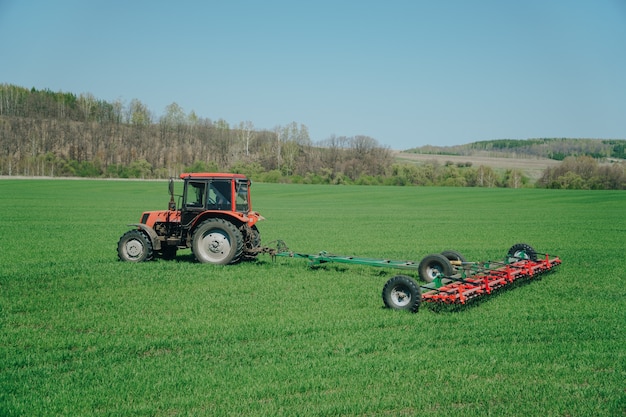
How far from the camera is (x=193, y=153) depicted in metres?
116

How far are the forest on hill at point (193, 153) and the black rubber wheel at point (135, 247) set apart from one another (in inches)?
2697

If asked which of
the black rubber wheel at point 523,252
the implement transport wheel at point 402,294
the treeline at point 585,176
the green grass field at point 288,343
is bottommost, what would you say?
the green grass field at point 288,343

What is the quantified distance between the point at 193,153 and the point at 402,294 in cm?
11128

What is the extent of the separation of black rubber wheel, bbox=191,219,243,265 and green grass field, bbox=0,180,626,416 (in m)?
0.37

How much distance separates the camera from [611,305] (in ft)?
32.5

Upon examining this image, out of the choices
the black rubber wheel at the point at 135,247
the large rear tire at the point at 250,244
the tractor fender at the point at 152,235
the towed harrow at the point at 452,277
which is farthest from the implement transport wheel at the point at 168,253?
the towed harrow at the point at 452,277

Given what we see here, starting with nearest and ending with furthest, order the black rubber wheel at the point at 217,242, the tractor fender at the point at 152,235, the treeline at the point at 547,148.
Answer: the black rubber wheel at the point at 217,242 < the tractor fender at the point at 152,235 < the treeline at the point at 547,148

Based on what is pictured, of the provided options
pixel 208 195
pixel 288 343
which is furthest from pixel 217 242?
pixel 288 343

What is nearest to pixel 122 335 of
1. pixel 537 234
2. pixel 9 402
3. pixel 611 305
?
pixel 9 402

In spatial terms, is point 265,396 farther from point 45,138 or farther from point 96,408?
point 45,138

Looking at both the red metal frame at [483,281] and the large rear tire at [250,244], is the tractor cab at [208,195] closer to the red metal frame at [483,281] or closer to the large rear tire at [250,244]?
the large rear tire at [250,244]

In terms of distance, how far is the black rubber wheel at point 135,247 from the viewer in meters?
13.6

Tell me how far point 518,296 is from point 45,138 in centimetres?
11665

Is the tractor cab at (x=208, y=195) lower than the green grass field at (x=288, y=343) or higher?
higher
